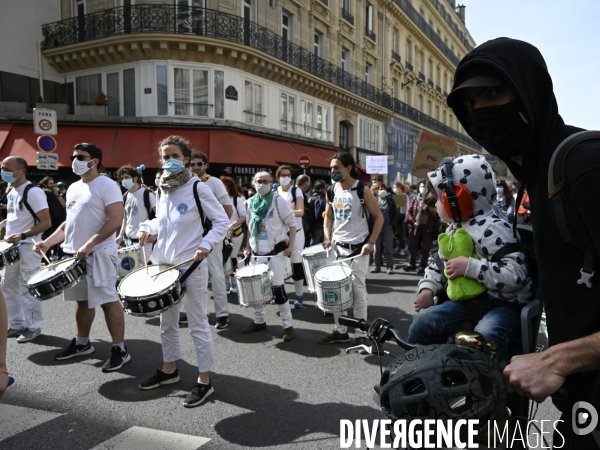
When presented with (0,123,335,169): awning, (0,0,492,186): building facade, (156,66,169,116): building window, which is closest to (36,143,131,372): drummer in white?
(0,123,335,169): awning

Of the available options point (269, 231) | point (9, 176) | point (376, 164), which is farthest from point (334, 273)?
point (376, 164)

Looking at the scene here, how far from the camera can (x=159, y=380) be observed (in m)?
4.27

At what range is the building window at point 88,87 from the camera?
738 inches

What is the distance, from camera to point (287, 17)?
2233cm

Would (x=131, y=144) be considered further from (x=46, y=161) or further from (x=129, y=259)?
(x=129, y=259)

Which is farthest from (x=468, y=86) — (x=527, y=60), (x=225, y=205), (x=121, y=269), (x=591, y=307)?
(x=121, y=269)

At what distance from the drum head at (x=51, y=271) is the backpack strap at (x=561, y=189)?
4.40 m

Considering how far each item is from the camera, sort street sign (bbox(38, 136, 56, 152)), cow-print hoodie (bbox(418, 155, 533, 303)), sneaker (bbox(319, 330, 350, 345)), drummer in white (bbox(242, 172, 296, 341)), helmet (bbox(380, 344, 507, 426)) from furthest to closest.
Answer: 1. street sign (bbox(38, 136, 56, 152))
2. drummer in white (bbox(242, 172, 296, 341))
3. sneaker (bbox(319, 330, 350, 345))
4. cow-print hoodie (bbox(418, 155, 533, 303))
5. helmet (bbox(380, 344, 507, 426))

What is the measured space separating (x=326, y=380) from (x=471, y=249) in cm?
249

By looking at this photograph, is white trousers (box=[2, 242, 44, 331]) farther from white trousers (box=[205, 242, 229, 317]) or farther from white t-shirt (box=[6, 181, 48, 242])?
white trousers (box=[205, 242, 229, 317])

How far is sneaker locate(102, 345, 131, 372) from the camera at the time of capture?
4.68 metres

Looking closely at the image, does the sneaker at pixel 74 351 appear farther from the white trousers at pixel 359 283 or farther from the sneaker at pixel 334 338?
the white trousers at pixel 359 283

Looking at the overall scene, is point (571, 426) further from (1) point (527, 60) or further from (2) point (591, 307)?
(1) point (527, 60)

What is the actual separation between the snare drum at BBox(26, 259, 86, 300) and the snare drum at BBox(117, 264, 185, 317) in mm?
903
